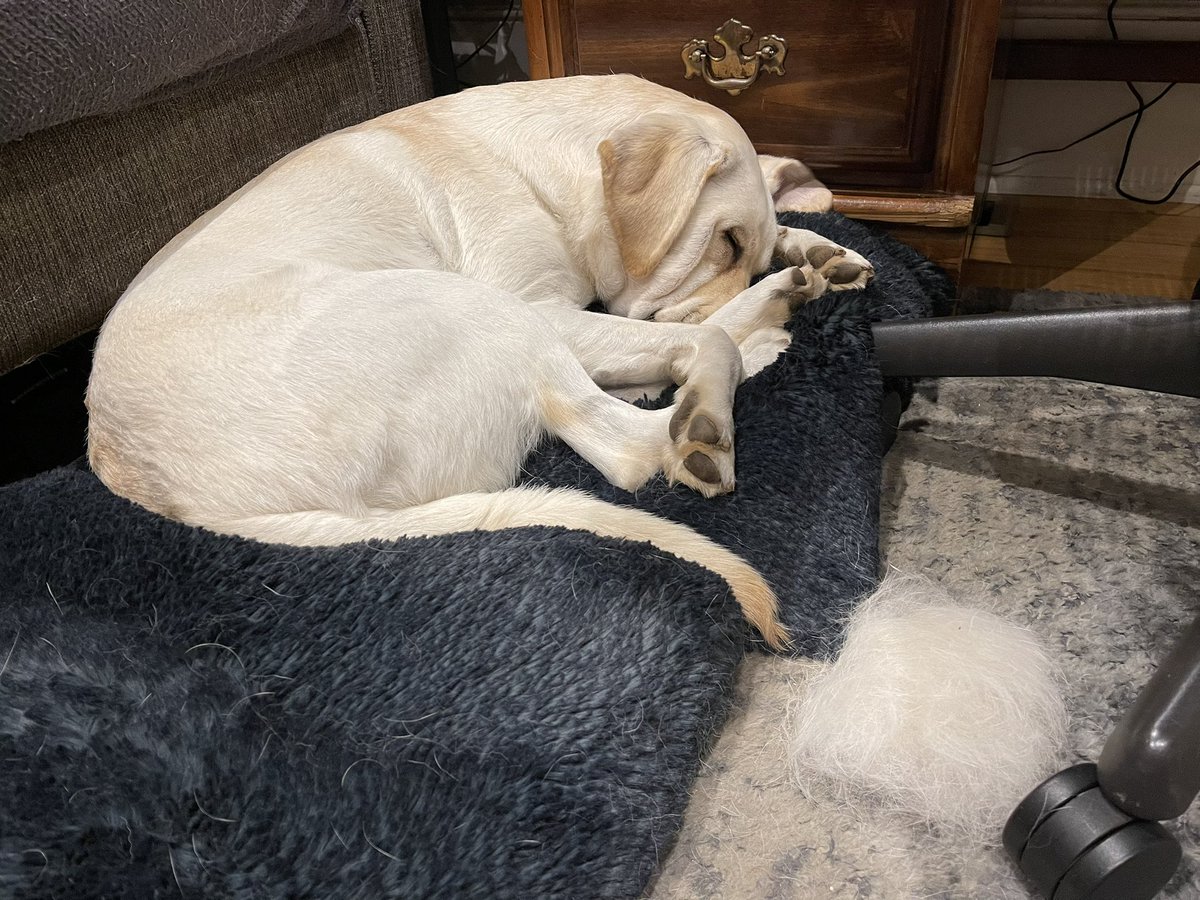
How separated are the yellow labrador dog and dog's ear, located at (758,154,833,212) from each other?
2cm

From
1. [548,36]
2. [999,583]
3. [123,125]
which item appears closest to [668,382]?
[999,583]

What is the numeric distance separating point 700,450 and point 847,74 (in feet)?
2.83

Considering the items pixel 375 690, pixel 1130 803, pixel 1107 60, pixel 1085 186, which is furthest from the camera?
pixel 1085 186

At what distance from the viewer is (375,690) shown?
85 cm

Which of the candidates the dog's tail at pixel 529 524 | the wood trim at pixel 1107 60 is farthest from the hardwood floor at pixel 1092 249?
the dog's tail at pixel 529 524

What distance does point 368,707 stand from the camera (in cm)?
84

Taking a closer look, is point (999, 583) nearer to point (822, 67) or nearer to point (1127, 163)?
point (822, 67)

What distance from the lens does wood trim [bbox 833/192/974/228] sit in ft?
5.16

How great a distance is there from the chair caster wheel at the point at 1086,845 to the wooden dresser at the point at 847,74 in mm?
1160

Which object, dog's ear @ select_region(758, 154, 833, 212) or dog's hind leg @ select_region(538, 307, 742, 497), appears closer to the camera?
dog's hind leg @ select_region(538, 307, 742, 497)

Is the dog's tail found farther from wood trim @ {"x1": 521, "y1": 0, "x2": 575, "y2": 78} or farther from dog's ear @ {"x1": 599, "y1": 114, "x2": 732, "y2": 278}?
wood trim @ {"x1": 521, "y1": 0, "x2": 575, "y2": 78}

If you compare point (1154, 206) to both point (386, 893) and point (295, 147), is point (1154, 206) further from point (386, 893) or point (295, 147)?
point (386, 893)

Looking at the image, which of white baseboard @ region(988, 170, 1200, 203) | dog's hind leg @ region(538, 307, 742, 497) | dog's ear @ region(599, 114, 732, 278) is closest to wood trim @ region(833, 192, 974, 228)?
dog's ear @ region(599, 114, 732, 278)

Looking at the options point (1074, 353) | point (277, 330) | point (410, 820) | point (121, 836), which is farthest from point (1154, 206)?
point (121, 836)
